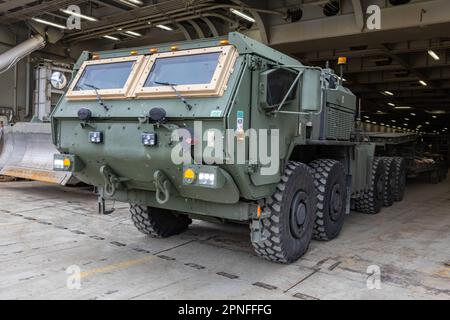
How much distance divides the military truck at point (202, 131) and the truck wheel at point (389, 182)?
427 centimetres

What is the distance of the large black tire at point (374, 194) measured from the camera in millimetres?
7867

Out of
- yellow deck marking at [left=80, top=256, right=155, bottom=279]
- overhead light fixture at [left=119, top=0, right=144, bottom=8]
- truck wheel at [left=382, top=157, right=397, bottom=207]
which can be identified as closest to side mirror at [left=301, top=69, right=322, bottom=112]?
yellow deck marking at [left=80, top=256, right=155, bottom=279]

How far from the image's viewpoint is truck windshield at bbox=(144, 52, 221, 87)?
12.6 feet

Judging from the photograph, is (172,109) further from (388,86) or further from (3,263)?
(388,86)

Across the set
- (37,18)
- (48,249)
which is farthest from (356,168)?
(37,18)

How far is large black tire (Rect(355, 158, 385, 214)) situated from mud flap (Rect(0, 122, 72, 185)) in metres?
6.12

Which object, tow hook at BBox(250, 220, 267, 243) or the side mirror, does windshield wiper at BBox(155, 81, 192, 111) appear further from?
tow hook at BBox(250, 220, 267, 243)

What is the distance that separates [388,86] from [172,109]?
15335 millimetres

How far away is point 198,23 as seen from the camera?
11758 millimetres

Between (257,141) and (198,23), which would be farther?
(198,23)
